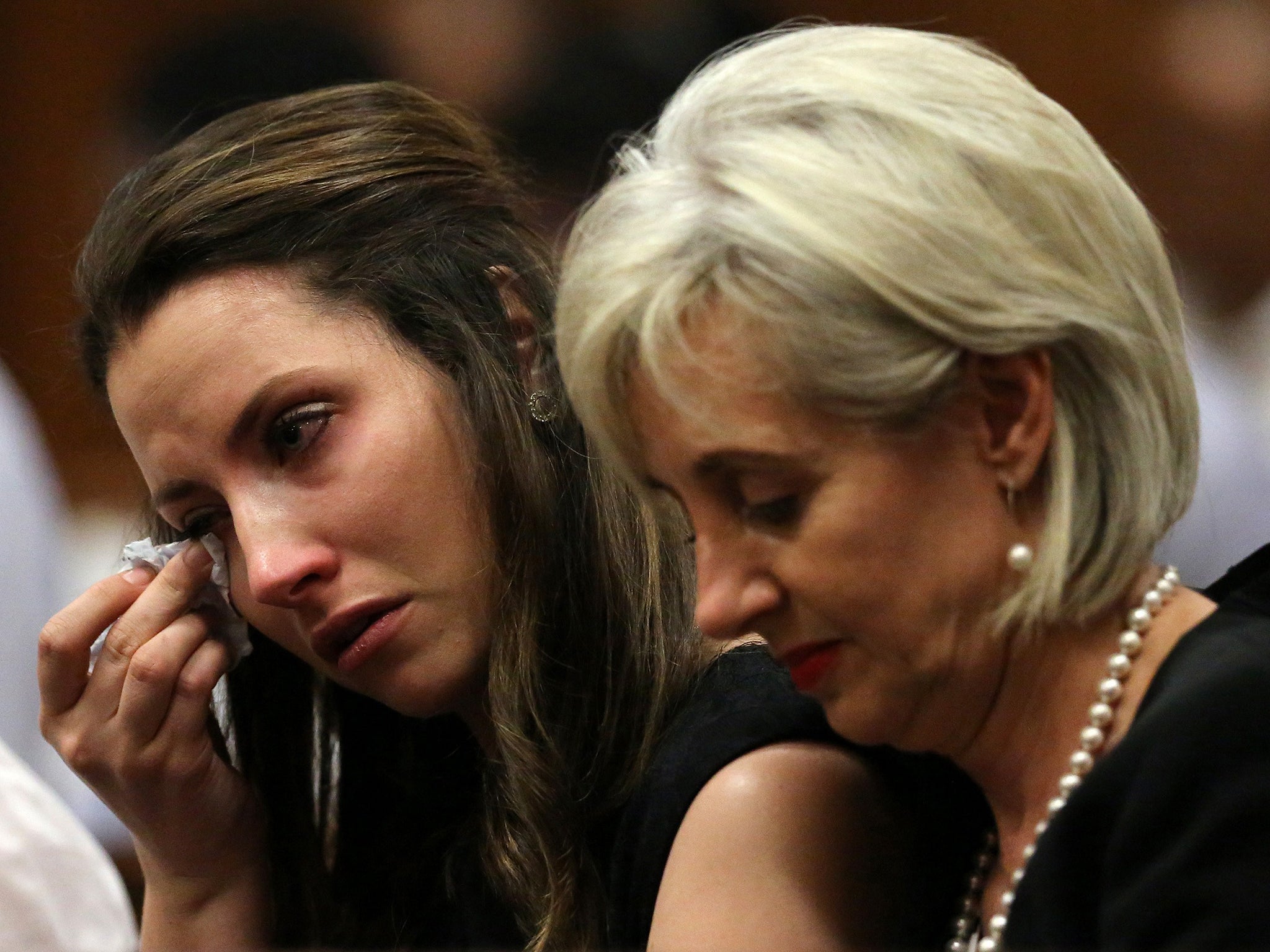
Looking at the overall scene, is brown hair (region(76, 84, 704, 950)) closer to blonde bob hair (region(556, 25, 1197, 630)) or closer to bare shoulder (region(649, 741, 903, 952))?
bare shoulder (region(649, 741, 903, 952))

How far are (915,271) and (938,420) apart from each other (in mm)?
90

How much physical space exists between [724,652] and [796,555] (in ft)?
1.35

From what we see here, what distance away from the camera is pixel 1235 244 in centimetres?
301

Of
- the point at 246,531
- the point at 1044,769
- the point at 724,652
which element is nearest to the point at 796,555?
the point at 1044,769

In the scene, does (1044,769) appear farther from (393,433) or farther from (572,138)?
(572,138)

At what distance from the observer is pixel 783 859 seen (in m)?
1.09

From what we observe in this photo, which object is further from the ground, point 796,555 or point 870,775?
point 796,555

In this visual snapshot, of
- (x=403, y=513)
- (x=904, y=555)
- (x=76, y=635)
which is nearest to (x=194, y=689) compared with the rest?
(x=76, y=635)

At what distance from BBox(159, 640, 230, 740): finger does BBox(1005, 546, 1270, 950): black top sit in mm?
873

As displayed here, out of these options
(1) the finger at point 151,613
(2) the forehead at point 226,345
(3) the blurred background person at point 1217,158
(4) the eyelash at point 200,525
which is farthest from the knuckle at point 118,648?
(3) the blurred background person at point 1217,158

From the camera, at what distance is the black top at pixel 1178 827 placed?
82 cm

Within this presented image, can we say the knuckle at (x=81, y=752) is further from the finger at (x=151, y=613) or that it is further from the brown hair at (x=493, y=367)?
the brown hair at (x=493, y=367)

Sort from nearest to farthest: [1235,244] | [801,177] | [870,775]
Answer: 1. [801,177]
2. [870,775]
3. [1235,244]

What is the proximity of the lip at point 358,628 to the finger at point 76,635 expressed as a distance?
11.8 inches
